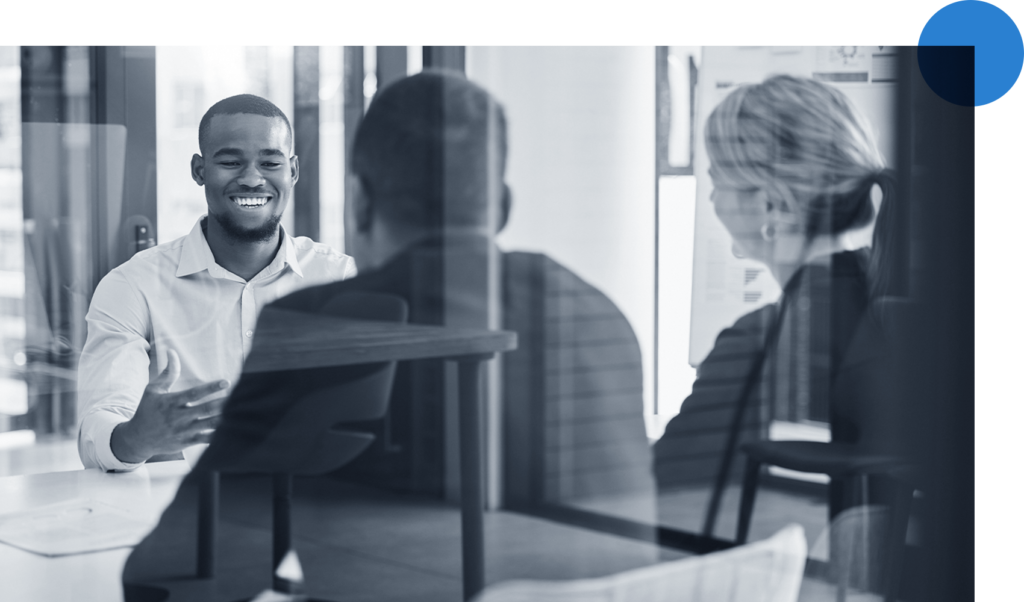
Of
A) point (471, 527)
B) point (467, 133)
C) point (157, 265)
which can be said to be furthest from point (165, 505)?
point (467, 133)

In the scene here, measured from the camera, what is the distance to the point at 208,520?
49.7 inches

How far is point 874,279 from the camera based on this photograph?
1561 millimetres

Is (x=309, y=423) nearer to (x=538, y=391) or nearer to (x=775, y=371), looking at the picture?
(x=538, y=391)

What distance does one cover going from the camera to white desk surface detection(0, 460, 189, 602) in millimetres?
1169

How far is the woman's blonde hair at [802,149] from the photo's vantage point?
1.48m

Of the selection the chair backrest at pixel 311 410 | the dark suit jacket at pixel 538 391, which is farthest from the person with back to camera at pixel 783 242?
the chair backrest at pixel 311 410

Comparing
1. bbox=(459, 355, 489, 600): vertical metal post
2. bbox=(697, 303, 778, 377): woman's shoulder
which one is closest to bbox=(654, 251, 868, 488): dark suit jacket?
bbox=(697, 303, 778, 377): woman's shoulder

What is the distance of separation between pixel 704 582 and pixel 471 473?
1.45 feet

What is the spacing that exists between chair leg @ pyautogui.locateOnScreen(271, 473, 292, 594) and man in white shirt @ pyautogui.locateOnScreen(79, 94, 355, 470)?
122 millimetres

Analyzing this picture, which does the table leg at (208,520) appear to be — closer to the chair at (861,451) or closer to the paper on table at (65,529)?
the paper on table at (65,529)

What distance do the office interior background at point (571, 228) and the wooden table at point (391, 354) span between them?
2 centimetres

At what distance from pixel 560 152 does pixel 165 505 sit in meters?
0.73

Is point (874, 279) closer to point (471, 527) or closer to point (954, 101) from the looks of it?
point (954, 101)
